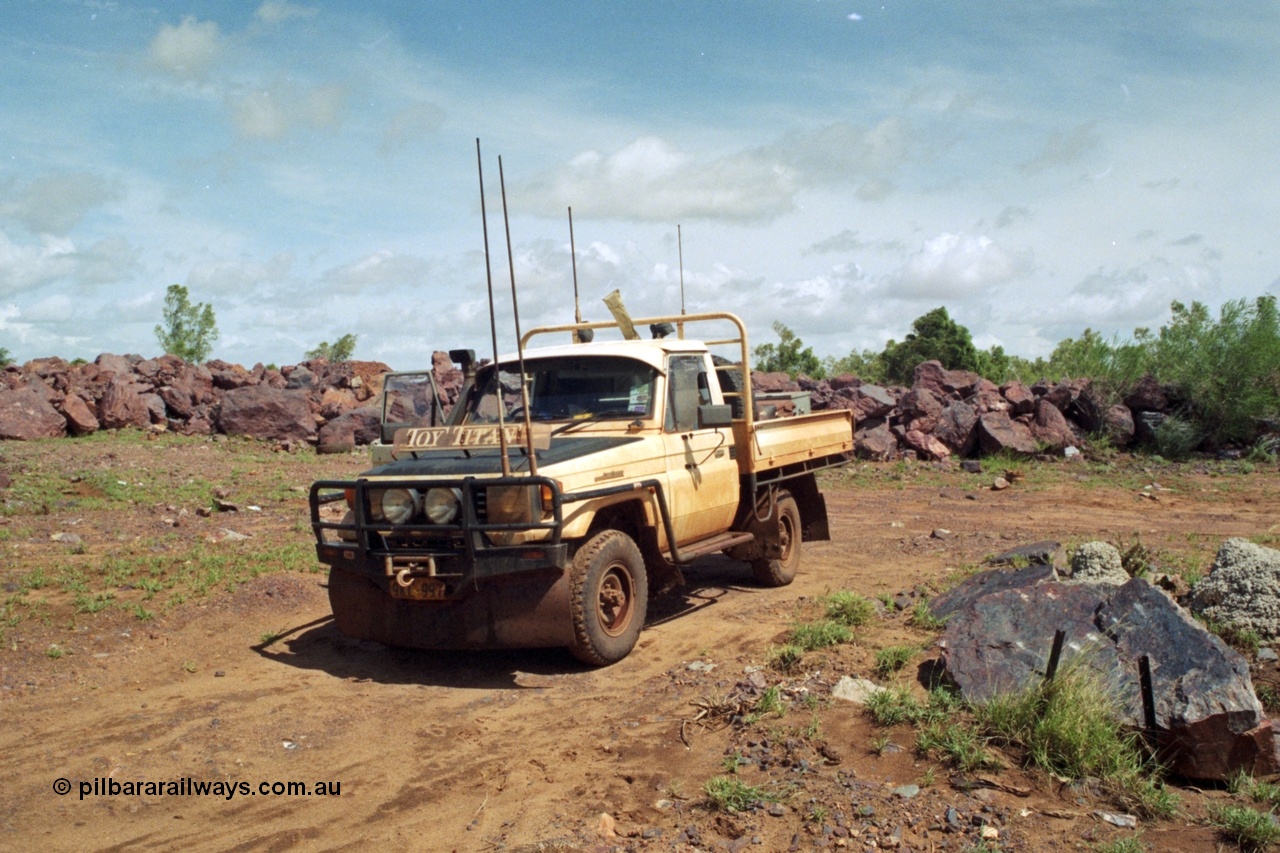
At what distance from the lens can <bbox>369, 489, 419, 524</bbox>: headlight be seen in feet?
20.6

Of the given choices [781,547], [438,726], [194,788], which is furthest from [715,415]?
[194,788]

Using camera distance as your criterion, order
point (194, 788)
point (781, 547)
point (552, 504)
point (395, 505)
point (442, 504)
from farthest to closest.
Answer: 1. point (781, 547)
2. point (395, 505)
3. point (442, 504)
4. point (552, 504)
5. point (194, 788)

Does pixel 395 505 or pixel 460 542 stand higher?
pixel 395 505

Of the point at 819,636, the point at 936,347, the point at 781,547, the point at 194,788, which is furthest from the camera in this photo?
the point at 936,347

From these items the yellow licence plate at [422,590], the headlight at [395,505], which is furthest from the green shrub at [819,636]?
the headlight at [395,505]

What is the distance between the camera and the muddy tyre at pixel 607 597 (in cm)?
623

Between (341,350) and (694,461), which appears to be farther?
(341,350)

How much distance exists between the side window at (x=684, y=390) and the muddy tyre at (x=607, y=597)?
1145mm

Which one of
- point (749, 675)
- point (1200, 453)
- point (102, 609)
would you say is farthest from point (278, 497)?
point (1200, 453)

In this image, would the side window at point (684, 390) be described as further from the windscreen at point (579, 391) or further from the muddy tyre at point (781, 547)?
the muddy tyre at point (781, 547)

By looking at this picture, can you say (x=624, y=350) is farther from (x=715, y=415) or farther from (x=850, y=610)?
Result: (x=850, y=610)

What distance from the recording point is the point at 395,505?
248 inches

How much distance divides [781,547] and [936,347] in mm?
27414

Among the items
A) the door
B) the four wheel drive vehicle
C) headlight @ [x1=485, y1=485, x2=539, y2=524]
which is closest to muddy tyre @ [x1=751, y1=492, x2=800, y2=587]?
the four wheel drive vehicle
